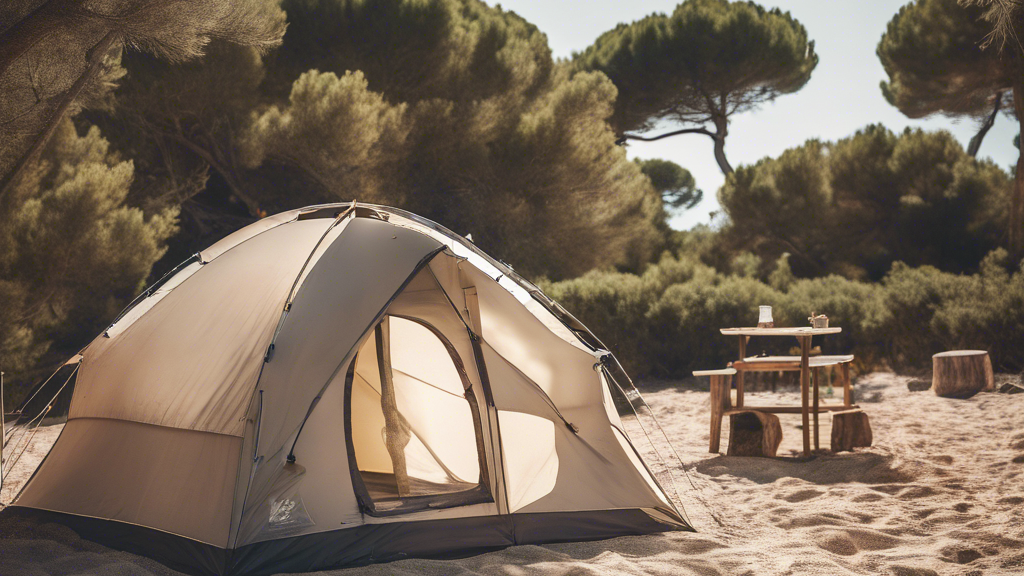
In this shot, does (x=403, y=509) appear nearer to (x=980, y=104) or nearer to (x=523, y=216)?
(x=523, y=216)

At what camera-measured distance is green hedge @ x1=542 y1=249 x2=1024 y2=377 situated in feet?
26.3

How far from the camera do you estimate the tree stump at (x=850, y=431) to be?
5070mm

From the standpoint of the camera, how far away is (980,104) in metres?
13.8

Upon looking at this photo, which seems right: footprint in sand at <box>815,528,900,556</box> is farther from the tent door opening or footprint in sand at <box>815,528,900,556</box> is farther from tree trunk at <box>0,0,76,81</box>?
tree trunk at <box>0,0,76,81</box>

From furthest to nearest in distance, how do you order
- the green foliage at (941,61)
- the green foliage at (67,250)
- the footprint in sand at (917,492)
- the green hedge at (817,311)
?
the green foliage at (941,61)
the green hedge at (817,311)
the green foliage at (67,250)
the footprint in sand at (917,492)

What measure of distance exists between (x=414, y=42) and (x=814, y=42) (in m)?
10.2

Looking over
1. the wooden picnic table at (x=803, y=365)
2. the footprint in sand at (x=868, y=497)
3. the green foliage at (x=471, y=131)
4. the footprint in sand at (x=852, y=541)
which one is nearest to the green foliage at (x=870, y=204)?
the green foliage at (x=471, y=131)

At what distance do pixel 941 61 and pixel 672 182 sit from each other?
31.7ft

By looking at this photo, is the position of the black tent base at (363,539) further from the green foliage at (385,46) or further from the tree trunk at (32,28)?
the green foliage at (385,46)

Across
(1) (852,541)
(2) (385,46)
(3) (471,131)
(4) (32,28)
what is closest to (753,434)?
(1) (852,541)

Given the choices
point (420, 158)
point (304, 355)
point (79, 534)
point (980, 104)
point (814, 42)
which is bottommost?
point (79, 534)

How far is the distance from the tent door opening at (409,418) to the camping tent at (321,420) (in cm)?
3

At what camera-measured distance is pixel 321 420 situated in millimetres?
3127

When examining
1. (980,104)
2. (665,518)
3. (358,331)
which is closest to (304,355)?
(358,331)
